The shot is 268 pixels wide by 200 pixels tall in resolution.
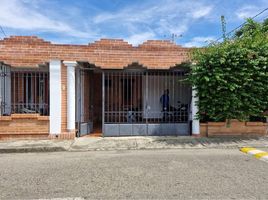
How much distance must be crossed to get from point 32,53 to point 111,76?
331 cm

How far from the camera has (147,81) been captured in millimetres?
10773

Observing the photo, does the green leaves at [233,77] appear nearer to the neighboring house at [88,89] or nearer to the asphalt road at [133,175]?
the neighboring house at [88,89]

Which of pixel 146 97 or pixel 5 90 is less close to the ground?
pixel 5 90

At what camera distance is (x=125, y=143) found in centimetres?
872

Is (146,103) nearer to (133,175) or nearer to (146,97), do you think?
(146,97)

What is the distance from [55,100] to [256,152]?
282 inches

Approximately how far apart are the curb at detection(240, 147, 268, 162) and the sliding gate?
2.61m

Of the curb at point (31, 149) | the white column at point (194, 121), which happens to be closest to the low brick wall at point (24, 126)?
the curb at point (31, 149)

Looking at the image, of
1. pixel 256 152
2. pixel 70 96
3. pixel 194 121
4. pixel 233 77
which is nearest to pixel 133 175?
pixel 256 152

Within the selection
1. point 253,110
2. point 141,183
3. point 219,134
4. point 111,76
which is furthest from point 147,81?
point 141,183

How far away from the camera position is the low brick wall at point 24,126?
358 inches

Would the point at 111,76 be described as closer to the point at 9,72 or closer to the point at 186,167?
the point at 9,72

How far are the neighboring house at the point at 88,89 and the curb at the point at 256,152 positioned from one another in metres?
2.05

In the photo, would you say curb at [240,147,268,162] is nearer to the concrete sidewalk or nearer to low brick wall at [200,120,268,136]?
the concrete sidewalk
